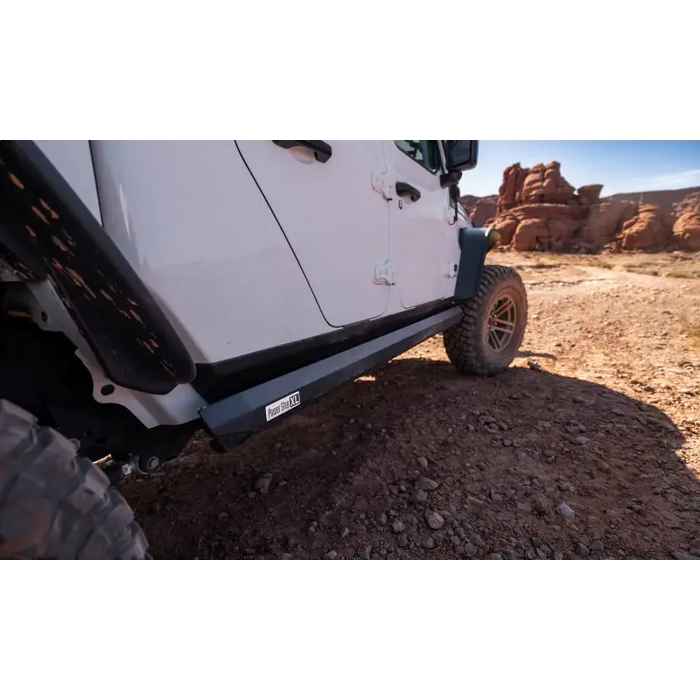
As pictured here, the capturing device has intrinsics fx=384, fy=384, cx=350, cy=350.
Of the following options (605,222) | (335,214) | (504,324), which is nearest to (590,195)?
(605,222)

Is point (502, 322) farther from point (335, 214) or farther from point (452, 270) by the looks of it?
point (335, 214)

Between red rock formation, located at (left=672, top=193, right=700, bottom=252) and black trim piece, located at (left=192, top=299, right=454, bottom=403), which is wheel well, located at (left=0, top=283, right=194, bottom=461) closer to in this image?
black trim piece, located at (left=192, top=299, right=454, bottom=403)

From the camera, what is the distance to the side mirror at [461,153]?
8.59ft

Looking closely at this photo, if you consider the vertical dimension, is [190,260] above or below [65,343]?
above

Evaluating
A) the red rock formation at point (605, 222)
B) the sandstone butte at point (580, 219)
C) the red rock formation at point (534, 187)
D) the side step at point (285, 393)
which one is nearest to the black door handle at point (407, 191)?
the side step at point (285, 393)

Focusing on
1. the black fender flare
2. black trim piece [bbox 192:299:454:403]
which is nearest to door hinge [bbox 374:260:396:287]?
black trim piece [bbox 192:299:454:403]

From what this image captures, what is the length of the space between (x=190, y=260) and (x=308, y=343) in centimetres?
60

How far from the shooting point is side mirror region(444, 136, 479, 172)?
2619 mm

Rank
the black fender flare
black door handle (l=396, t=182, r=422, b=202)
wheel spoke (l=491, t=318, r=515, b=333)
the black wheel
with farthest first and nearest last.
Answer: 1. wheel spoke (l=491, t=318, r=515, b=333)
2. the black wheel
3. the black fender flare
4. black door handle (l=396, t=182, r=422, b=202)

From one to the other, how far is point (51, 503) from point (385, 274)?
160 cm

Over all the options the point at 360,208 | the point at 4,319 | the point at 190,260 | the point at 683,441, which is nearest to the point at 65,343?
the point at 4,319

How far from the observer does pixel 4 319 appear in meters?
1.00

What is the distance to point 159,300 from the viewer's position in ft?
3.43
